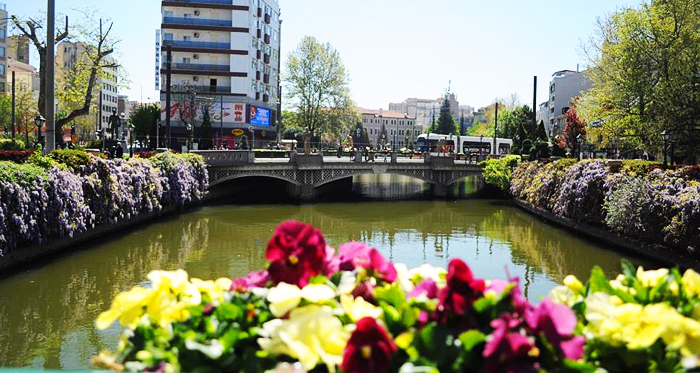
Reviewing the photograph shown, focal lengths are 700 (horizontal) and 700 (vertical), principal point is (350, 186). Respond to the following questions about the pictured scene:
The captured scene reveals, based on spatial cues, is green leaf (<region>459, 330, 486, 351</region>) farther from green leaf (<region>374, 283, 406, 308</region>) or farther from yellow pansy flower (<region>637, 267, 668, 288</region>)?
yellow pansy flower (<region>637, 267, 668, 288</region>)

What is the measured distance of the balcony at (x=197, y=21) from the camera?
2589 inches

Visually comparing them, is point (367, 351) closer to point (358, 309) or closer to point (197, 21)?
point (358, 309)

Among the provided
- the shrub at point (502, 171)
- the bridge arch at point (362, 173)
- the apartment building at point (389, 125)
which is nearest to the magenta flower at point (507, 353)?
the bridge arch at point (362, 173)

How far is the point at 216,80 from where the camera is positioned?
66.8 meters

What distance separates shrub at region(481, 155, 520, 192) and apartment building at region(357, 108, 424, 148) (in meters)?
131

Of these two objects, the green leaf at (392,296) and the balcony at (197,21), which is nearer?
the green leaf at (392,296)

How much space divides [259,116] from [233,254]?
47.1 m

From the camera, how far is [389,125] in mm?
186750

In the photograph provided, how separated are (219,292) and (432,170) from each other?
46082 mm

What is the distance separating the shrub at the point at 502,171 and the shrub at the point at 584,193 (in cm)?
1357

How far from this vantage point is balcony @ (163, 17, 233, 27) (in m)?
65.8

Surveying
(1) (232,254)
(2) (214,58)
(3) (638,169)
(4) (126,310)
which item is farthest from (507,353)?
(2) (214,58)

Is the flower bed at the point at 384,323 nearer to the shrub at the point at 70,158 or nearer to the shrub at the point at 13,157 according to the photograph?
the shrub at the point at 13,157

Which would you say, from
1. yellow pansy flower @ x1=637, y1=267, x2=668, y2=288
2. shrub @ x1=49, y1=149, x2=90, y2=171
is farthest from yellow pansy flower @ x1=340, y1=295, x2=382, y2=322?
shrub @ x1=49, y1=149, x2=90, y2=171
